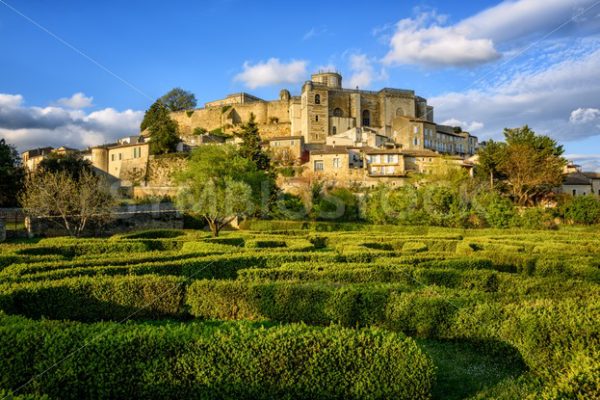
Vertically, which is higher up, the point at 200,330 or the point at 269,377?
the point at 200,330

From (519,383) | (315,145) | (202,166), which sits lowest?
(519,383)

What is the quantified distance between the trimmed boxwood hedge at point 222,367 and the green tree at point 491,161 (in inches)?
2208

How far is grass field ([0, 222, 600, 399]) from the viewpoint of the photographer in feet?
21.5

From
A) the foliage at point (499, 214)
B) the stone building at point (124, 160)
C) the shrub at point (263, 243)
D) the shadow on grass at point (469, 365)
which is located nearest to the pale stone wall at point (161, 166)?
the stone building at point (124, 160)

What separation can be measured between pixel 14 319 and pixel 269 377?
458 centimetres

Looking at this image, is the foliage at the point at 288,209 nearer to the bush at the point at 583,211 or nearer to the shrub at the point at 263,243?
the shrub at the point at 263,243

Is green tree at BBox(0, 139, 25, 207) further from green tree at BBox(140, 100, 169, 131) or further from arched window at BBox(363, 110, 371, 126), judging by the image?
arched window at BBox(363, 110, 371, 126)

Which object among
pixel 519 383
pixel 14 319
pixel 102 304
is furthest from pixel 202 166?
pixel 519 383

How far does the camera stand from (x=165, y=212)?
43156mm

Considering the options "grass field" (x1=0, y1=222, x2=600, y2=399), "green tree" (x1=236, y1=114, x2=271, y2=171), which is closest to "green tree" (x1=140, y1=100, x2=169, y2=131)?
"green tree" (x1=236, y1=114, x2=271, y2=171)

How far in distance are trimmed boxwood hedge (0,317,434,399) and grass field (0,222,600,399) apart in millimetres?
15

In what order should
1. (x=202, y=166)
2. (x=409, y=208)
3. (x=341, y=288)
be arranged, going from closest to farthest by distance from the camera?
1. (x=341, y=288)
2. (x=202, y=166)
3. (x=409, y=208)

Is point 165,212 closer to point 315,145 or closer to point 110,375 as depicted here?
point 110,375

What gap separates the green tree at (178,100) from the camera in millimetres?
112750
